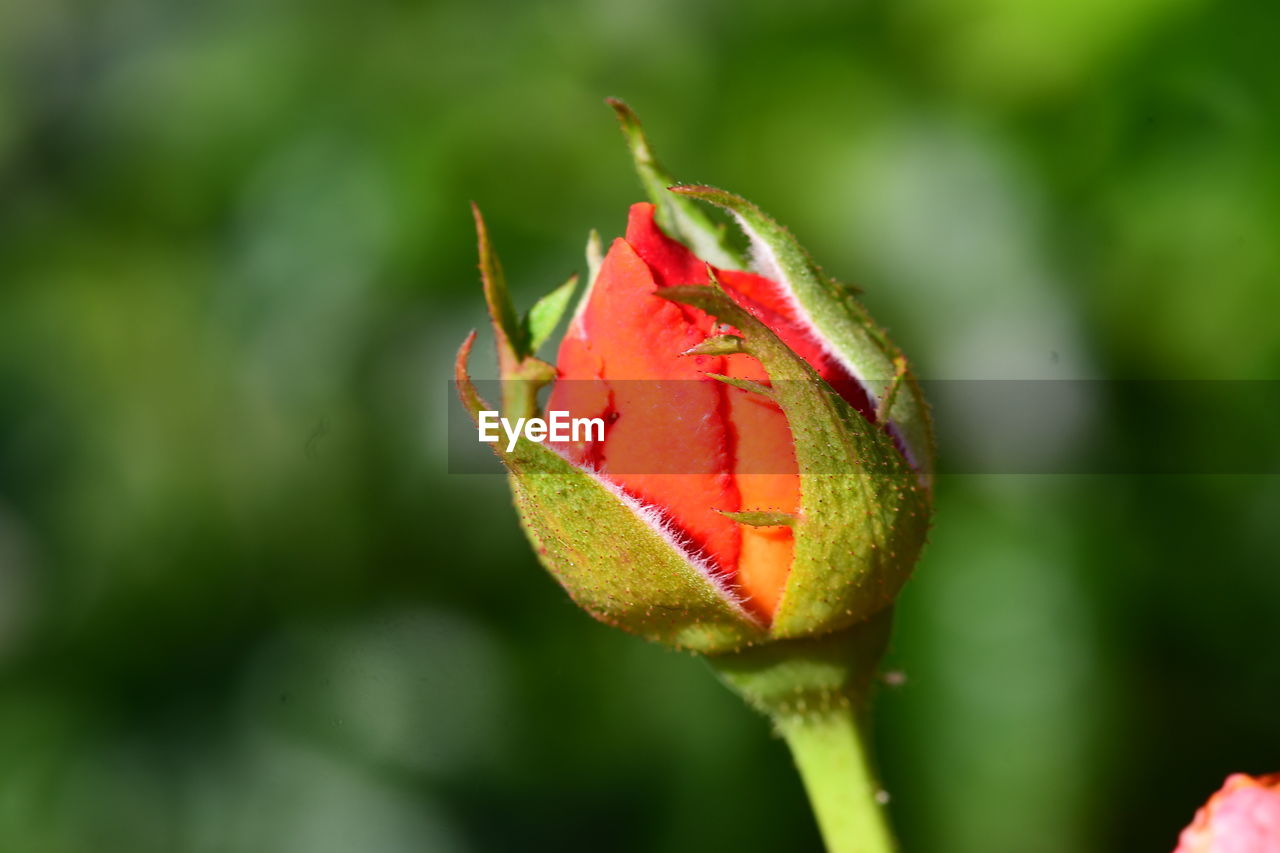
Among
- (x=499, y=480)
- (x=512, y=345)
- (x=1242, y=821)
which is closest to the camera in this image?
(x=1242, y=821)

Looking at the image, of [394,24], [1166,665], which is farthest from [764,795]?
[394,24]

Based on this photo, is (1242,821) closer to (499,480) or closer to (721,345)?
(721,345)

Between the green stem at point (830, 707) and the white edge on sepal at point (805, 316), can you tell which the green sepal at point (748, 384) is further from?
the green stem at point (830, 707)

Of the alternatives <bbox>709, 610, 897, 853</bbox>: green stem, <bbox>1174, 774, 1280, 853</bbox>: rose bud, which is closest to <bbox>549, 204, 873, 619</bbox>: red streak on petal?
<bbox>709, 610, 897, 853</bbox>: green stem

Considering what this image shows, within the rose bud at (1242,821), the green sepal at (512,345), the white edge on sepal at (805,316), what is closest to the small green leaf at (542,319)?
the green sepal at (512,345)

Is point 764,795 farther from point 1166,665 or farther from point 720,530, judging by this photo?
point 720,530

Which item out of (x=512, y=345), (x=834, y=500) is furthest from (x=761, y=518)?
(x=512, y=345)
